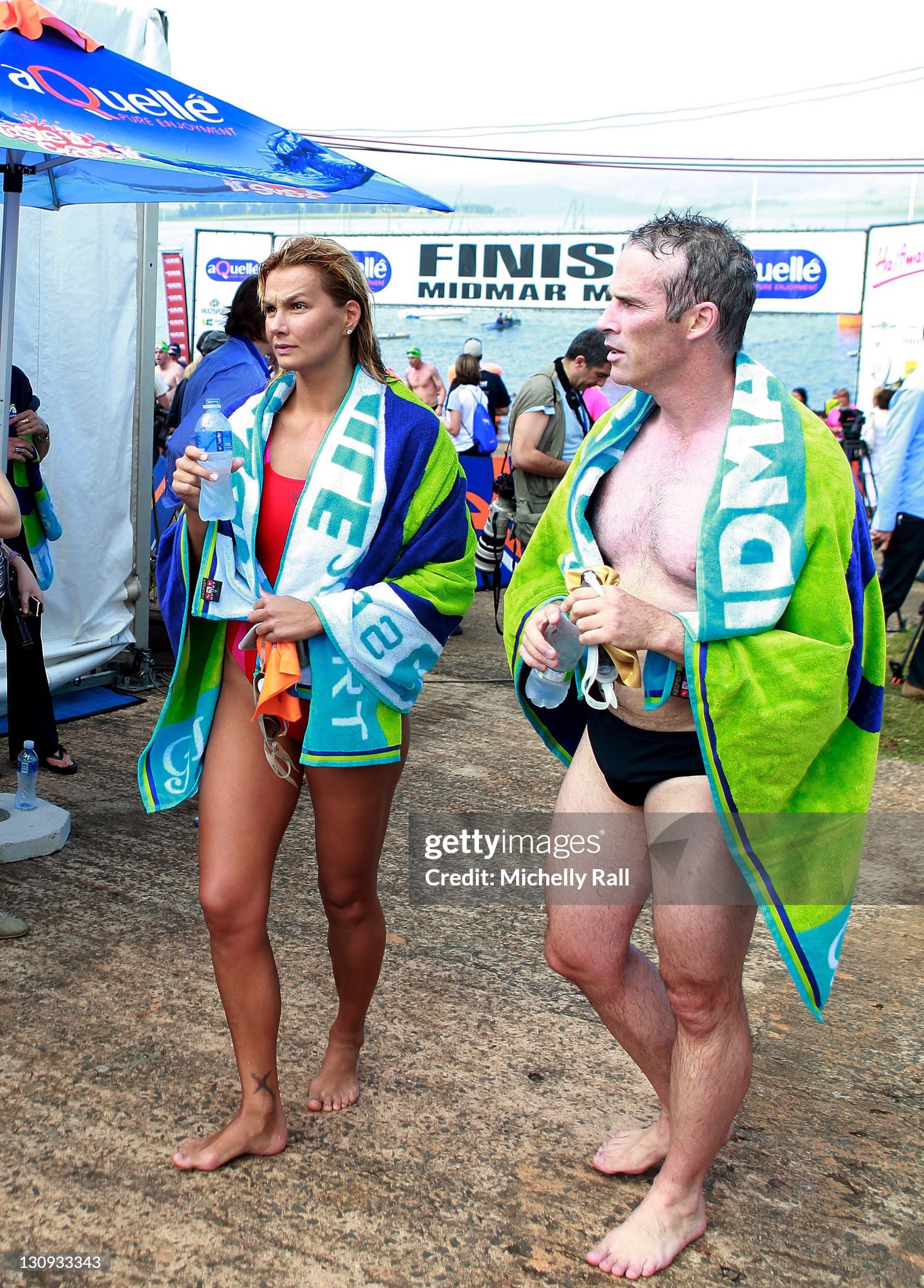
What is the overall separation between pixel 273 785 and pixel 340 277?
1098 millimetres

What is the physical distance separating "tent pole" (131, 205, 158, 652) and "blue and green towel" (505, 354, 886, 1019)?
178 inches

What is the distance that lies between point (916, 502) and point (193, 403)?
192 inches

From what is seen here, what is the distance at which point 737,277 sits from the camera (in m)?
2.18

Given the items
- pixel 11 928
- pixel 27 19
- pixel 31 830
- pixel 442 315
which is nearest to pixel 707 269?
pixel 27 19

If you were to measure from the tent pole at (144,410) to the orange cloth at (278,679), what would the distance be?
3996mm

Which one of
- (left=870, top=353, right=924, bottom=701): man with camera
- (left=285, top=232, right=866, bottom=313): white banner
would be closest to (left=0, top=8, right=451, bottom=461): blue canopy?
(left=870, top=353, right=924, bottom=701): man with camera

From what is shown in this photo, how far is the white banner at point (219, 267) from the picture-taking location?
27.9 meters

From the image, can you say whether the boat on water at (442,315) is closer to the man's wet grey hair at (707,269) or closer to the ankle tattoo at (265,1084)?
the man's wet grey hair at (707,269)

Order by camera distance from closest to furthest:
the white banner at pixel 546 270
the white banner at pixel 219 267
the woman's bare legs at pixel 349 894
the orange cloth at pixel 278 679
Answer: the orange cloth at pixel 278 679
the woman's bare legs at pixel 349 894
the white banner at pixel 546 270
the white banner at pixel 219 267

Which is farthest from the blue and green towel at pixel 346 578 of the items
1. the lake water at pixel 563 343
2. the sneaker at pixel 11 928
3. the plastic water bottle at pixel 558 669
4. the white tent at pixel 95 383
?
the lake water at pixel 563 343

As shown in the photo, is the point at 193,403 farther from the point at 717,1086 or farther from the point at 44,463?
the point at 717,1086

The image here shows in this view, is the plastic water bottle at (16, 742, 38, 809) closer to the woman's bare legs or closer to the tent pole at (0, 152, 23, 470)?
the tent pole at (0, 152, 23, 470)

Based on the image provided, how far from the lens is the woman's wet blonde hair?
2.51m

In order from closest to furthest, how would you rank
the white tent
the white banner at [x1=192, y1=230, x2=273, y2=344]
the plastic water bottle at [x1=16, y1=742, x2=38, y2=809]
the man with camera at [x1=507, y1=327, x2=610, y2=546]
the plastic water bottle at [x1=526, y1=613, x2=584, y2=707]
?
the plastic water bottle at [x1=526, y1=613, x2=584, y2=707] < the plastic water bottle at [x1=16, y1=742, x2=38, y2=809] < the white tent < the man with camera at [x1=507, y1=327, x2=610, y2=546] < the white banner at [x1=192, y1=230, x2=273, y2=344]
